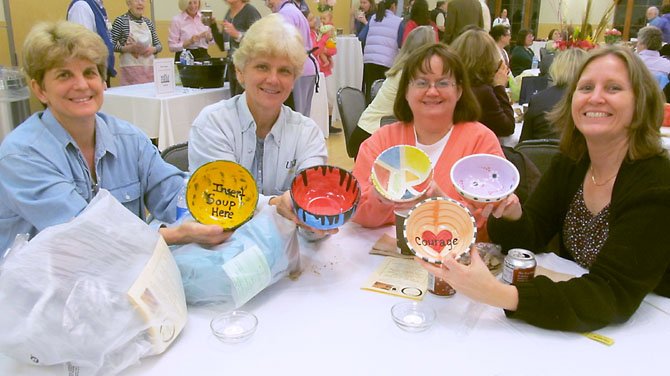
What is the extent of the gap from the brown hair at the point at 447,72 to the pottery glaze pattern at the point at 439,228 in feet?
2.42

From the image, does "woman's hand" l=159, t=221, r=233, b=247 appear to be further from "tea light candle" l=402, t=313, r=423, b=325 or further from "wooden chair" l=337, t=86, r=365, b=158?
"wooden chair" l=337, t=86, r=365, b=158

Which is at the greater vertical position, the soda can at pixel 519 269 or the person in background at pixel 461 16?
the person in background at pixel 461 16

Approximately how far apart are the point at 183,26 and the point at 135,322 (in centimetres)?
524

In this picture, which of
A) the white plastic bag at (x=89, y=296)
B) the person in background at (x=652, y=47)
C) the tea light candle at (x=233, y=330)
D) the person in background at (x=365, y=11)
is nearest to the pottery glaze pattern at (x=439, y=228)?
the tea light candle at (x=233, y=330)

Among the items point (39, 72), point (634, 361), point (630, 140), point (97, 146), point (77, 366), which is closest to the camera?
point (77, 366)

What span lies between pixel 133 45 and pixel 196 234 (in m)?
4.33

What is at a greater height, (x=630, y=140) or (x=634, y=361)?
(x=630, y=140)

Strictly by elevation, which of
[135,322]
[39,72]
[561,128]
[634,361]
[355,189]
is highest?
[39,72]

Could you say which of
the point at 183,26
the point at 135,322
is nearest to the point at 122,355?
the point at 135,322

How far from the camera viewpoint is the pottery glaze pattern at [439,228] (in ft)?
3.90

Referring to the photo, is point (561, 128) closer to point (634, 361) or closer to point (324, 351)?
point (634, 361)

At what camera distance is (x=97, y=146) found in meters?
1.55

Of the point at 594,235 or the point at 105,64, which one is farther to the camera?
the point at 105,64

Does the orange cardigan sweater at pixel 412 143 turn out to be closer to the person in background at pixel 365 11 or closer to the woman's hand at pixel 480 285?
the woman's hand at pixel 480 285
